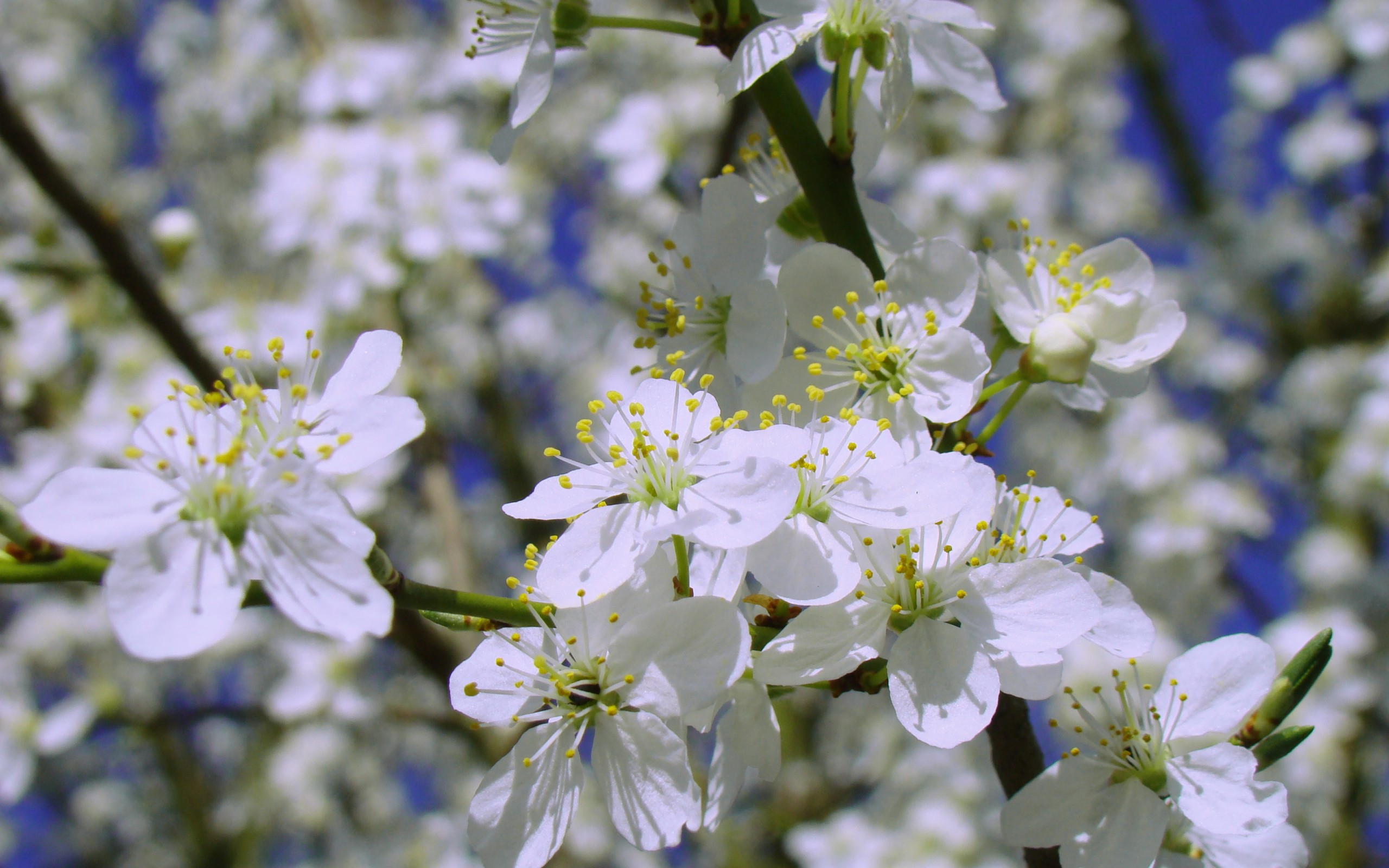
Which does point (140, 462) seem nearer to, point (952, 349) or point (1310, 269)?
point (952, 349)

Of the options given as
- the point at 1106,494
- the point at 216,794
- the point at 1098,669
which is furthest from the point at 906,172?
the point at 216,794

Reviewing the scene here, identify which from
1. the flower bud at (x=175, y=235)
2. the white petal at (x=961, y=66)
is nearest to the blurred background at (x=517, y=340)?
the flower bud at (x=175, y=235)

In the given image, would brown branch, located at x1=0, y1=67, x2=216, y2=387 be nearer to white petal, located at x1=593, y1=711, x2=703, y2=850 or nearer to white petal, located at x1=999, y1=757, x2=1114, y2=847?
white petal, located at x1=593, y1=711, x2=703, y2=850

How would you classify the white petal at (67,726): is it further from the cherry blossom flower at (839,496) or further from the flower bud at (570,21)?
the cherry blossom flower at (839,496)

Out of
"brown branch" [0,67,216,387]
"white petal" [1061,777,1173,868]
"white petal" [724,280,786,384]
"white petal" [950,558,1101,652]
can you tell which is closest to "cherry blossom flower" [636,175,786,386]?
"white petal" [724,280,786,384]

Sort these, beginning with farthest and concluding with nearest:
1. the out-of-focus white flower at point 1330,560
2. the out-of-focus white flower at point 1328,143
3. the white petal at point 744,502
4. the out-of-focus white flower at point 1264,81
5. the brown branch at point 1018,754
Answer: the out-of-focus white flower at point 1264,81, the out-of-focus white flower at point 1328,143, the out-of-focus white flower at point 1330,560, the brown branch at point 1018,754, the white petal at point 744,502

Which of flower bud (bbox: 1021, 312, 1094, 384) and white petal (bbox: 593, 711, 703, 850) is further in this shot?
flower bud (bbox: 1021, 312, 1094, 384)
